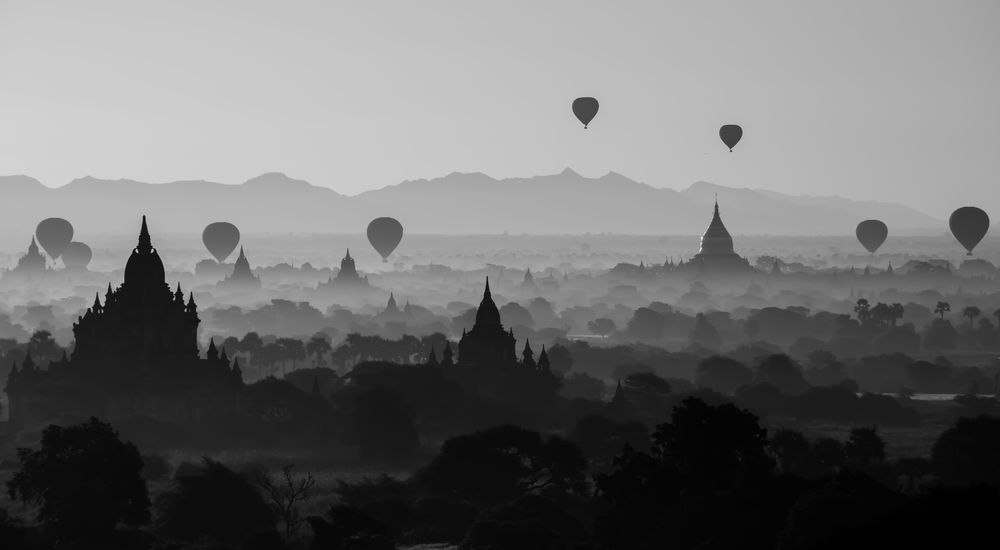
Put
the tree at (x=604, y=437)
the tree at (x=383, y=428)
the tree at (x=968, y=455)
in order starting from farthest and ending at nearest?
the tree at (x=383, y=428), the tree at (x=604, y=437), the tree at (x=968, y=455)

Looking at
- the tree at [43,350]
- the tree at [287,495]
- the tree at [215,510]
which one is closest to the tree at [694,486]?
the tree at [287,495]

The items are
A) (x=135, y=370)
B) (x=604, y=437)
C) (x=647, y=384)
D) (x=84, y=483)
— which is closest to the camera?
(x=84, y=483)

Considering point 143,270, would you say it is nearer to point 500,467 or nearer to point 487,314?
point 487,314

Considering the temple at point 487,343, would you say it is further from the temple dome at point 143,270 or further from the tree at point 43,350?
the tree at point 43,350

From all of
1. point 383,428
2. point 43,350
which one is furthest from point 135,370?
point 43,350

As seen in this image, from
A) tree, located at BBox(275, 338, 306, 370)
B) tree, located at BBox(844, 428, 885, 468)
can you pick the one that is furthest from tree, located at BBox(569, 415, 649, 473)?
tree, located at BBox(275, 338, 306, 370)

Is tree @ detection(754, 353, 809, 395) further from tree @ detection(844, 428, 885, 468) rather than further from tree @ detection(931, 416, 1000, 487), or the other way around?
tree @ detection(931, 416, 1000, 487)

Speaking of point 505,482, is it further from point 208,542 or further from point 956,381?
point 956,381
